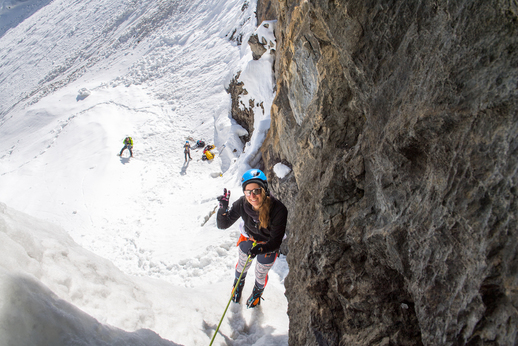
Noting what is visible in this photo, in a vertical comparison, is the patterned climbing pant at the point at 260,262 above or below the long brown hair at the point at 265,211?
below

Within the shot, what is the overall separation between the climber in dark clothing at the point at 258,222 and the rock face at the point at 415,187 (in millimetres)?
452

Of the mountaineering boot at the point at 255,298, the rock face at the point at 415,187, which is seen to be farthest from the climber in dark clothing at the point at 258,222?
the rock face at the point at 415,187

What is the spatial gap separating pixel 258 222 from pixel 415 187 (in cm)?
249

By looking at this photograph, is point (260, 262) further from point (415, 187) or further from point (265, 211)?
point (415, 187)

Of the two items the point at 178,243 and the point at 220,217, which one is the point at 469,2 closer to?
the point at 220,217

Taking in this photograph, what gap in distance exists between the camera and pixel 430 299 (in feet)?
6.01

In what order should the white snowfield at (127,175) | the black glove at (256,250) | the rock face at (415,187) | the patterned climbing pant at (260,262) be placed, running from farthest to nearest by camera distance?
the patterned climbing pant at (260,262) → the black glove at (256,250) → the white snowfield at (127,175) → the rock face at (415,187)

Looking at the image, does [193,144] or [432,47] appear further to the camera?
[193,144]

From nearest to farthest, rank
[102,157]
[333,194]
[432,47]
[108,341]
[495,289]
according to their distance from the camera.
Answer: [495,289] → [432,47] → [108,341] → [333,194] → [102,157]

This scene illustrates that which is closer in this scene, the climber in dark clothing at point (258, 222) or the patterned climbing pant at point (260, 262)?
the climber in dark clothing at point (258, 222)

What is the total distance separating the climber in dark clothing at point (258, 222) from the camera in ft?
12.8

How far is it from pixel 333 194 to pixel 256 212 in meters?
1.48

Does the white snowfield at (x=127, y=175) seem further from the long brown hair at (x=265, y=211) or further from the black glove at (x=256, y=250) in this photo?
the long brown hair at (x=265, y=211)

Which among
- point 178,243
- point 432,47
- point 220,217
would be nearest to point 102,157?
point 178,243
